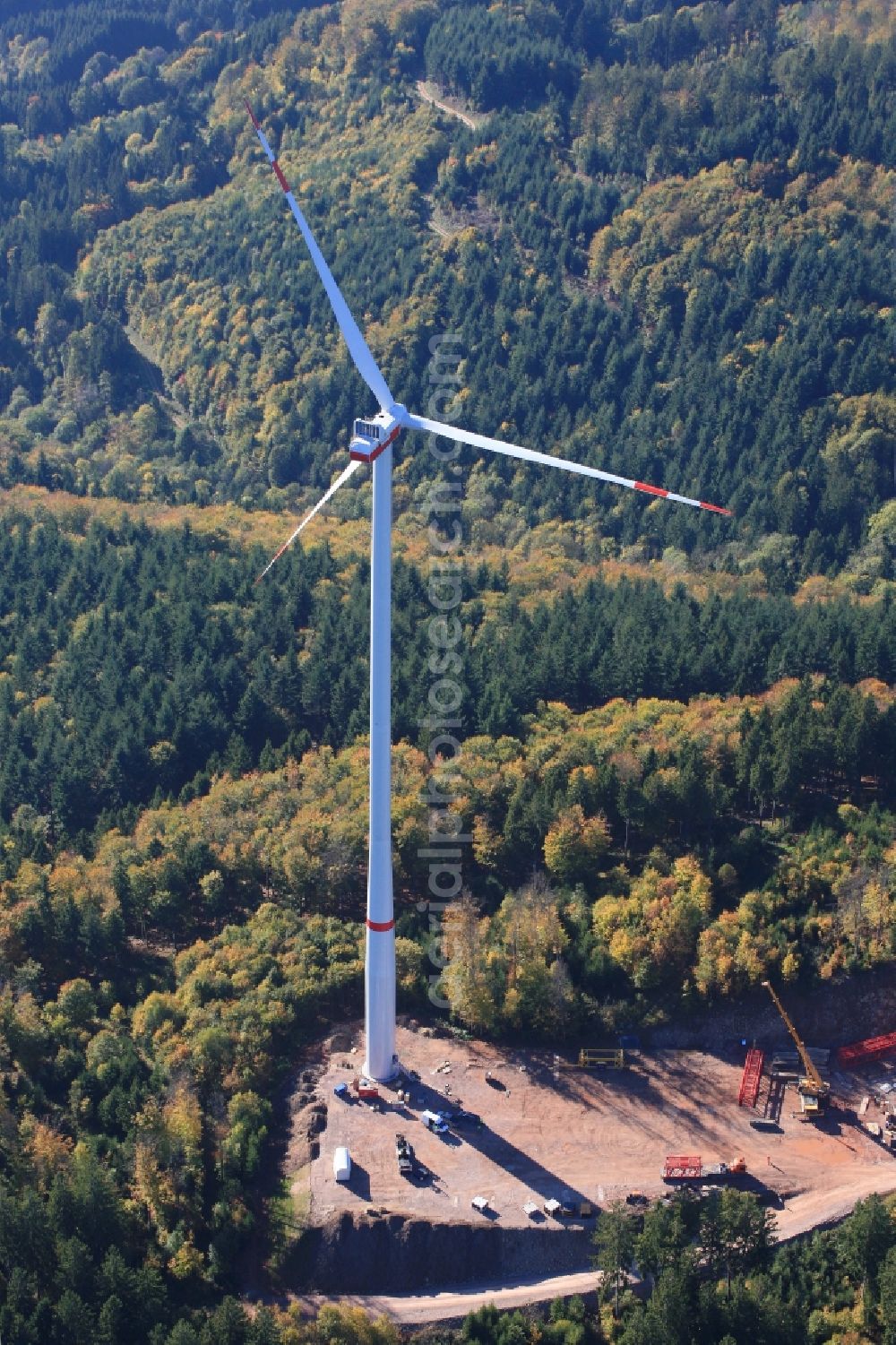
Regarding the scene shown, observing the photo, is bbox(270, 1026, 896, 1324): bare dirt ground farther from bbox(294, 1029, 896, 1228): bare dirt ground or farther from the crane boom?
the crane boom

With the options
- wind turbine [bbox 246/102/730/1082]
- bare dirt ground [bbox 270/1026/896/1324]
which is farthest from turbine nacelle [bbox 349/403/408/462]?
bare dirt ground [bbox 270/1026/896/1324]

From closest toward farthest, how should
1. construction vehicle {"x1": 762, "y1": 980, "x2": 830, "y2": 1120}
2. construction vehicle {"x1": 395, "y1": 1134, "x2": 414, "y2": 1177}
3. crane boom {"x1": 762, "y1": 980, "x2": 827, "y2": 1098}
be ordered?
construction vehicle {"x1": 395, "y1": 1134, "x2": 414, "y2": 1177} < construction vehicle {"x1": 762, "y1": 980, "x2": 830, "y2": 1120} < crane boom {"x1": 762, "y1": 980, "x2": 827, "y2": 1098}

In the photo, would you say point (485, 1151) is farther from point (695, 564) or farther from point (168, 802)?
point (695, 564)

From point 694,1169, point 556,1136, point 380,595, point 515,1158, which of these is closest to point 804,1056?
point 694,1169

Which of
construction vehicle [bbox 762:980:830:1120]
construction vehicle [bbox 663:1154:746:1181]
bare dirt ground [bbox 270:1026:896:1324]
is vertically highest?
construction vehicle [bbox 762:980:830:1120]

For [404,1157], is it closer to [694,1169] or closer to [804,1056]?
[694,1169]

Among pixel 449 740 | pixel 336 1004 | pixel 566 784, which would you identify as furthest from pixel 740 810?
pixel 336 1004

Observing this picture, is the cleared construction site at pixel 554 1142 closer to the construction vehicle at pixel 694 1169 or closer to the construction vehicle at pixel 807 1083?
the construction vehicle at pixel 694 1169
